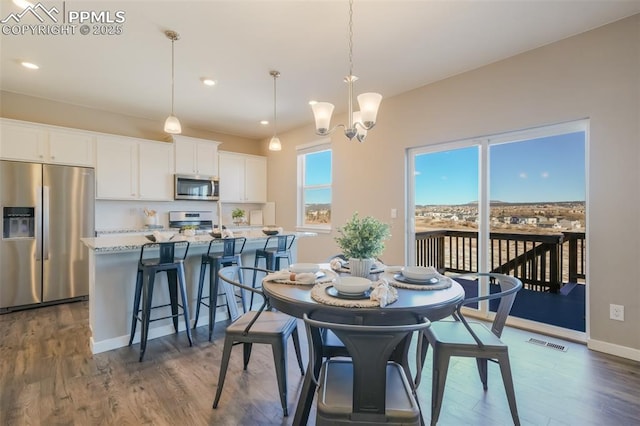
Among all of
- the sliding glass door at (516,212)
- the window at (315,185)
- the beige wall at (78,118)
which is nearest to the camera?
the sliding glass door at (516,212)

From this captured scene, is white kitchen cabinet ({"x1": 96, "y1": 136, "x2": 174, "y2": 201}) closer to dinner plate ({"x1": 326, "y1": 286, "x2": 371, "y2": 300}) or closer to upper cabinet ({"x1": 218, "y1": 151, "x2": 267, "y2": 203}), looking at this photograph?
upper cabinet ({"x1": 218, "y1": 151, "x2": 267, "y2": 203})

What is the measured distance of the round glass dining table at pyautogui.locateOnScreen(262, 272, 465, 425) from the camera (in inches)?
53.4

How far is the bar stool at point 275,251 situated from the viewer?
337 cm

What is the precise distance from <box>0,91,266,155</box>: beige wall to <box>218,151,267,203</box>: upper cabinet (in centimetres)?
69

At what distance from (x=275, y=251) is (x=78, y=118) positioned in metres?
3.66

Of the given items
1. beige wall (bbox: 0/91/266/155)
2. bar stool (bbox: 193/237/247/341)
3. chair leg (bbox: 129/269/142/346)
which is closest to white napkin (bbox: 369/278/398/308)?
bar stool (bbox: 193/237/247/341)

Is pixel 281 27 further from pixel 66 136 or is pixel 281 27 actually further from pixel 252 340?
pixel 66 136

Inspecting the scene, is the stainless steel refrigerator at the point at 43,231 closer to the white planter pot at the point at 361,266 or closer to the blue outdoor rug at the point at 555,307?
the white planter pot at the point at 361,266

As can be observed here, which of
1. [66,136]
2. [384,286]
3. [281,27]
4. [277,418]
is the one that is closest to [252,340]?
[277,418]

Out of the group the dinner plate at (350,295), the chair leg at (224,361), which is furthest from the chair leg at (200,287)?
the dinner plate at (350,295)

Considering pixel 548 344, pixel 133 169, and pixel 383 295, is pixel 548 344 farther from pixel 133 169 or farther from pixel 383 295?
pixel 133 169

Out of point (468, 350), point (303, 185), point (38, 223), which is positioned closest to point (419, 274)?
point (468, 350)

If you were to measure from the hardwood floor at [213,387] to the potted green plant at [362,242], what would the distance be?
3.15ft

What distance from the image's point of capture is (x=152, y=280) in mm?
2588
